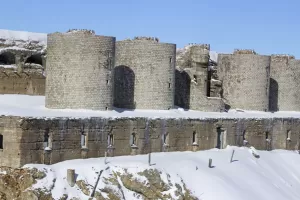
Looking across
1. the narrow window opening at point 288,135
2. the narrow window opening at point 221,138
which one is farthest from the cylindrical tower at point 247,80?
the narrow window opening at point 221,138

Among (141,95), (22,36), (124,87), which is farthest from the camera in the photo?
(22,36)

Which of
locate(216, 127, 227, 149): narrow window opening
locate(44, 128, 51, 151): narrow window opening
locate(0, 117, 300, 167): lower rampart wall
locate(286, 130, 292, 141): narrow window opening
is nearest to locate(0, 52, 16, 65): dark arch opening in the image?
locate(0, 117, 300, 167): lower rampart wall

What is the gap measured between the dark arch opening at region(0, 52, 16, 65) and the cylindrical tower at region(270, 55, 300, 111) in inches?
570

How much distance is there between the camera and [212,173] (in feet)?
82.4

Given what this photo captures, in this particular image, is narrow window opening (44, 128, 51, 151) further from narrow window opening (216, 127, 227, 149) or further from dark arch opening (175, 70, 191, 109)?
dark arch opening (175, 70, 191, 109)

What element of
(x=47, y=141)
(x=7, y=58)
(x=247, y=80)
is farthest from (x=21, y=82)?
(x=247, y=80)

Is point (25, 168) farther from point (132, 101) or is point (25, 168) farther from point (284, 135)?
point (284, 135)

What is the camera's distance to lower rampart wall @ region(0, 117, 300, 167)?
21.8 metres

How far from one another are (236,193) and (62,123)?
677 cm

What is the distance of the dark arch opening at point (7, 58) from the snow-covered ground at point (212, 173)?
7778mm

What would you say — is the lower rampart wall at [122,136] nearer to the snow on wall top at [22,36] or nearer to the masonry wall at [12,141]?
the masonry wall at [12,141]

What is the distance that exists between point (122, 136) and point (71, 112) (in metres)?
2.10

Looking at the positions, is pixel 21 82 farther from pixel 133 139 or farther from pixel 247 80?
pixel 247 80

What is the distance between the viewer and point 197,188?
23.9m
